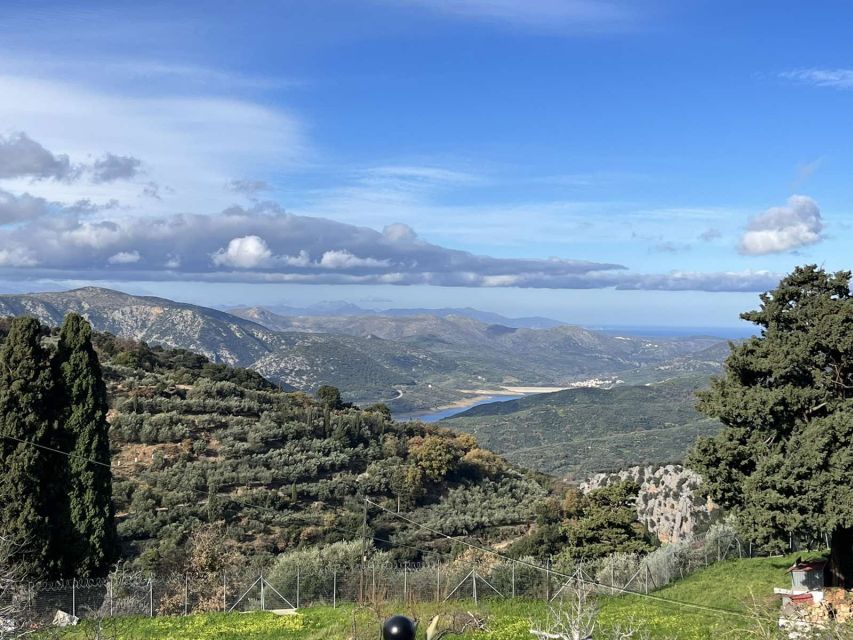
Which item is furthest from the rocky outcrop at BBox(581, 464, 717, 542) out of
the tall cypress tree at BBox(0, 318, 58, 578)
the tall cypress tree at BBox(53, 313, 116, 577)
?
the tall cypress tree at BBox(0, 318, 58, 578)

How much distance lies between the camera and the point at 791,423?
21391 mm

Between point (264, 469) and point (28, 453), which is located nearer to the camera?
point (28, 453)

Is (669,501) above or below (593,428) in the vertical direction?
above

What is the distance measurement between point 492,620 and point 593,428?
14208cm

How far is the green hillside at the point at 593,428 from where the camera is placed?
114562mm

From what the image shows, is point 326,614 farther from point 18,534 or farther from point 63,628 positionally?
point 18,534

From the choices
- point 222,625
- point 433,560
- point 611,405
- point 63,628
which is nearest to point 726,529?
point 433,560

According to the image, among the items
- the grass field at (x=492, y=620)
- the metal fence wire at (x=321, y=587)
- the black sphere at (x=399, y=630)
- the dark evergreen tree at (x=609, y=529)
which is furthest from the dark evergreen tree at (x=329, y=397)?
the black sphere at (x=399, y=630)

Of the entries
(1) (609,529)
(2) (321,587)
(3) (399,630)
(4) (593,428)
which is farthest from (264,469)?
(4) (593,428)

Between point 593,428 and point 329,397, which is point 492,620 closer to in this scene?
point 329,397

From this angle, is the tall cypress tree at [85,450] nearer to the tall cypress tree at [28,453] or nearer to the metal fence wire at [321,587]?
the tall cypress tree at [28,453]

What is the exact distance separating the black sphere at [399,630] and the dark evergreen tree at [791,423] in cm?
1419

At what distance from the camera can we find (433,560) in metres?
35.6

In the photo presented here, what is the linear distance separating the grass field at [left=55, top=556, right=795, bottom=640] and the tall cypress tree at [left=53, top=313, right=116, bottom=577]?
5550mm
